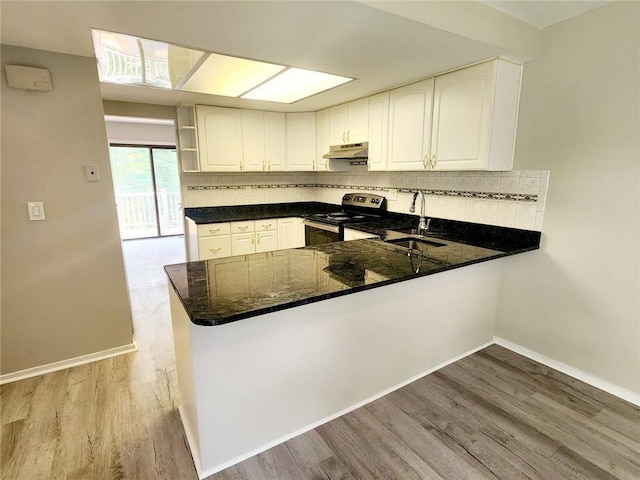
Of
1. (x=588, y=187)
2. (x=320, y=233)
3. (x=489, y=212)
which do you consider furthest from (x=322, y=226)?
(x=588, y=187)

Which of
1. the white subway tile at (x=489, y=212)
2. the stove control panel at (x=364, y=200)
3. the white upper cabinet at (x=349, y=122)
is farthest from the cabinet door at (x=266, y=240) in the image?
the white subway tile at (x=489, y=212)

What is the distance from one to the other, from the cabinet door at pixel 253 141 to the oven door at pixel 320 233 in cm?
95

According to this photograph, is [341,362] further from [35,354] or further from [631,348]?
[35,354]

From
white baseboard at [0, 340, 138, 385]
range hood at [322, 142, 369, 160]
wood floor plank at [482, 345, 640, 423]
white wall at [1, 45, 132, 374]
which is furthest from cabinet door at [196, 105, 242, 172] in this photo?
wood floor plank at [482, 345, 640, 423]

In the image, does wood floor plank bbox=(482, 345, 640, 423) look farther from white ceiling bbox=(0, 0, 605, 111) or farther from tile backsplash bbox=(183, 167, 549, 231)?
white ceiling bbox=(0, 0, 605, 111)

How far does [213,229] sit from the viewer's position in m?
3.63

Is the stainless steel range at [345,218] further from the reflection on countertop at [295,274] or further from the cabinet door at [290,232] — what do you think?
the reflection on countertop at [295,274]

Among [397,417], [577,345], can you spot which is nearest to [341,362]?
[397,417]

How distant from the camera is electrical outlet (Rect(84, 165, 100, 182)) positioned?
2.28 meters

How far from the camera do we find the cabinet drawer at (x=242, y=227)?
3760 millimetres

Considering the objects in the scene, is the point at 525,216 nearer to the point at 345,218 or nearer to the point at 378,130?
the point at 378,130

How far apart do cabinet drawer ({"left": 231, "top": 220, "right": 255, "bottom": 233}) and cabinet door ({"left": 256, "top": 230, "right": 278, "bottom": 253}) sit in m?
0.12

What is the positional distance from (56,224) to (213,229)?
1.52 metres

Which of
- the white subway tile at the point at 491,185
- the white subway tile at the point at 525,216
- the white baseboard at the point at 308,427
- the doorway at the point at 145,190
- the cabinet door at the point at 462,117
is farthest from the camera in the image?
the doorway at the point at 145,190
